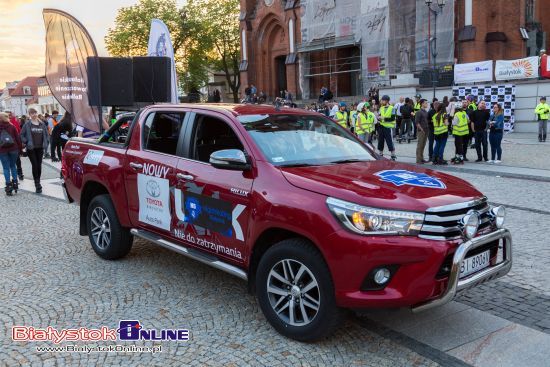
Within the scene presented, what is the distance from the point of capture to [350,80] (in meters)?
40.0

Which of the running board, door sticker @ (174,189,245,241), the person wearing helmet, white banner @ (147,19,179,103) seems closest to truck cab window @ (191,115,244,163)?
door sticker @ (174,189,245,241)

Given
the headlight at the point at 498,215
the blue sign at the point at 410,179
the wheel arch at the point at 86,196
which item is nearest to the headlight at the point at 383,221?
the blue sign at the point at 410,179

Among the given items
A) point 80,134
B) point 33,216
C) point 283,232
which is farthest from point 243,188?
point 80,134

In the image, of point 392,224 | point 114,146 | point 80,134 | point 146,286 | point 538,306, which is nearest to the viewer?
point 392,224

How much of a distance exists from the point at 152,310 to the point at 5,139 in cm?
831

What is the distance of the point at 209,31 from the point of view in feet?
180

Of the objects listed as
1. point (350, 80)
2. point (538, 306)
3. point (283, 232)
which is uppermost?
point (350, 80)

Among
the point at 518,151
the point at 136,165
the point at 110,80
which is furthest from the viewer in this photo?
the point at 518,151

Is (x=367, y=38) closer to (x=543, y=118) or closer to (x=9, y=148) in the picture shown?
(x=543, y=118)

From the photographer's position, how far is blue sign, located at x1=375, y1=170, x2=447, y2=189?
13.0 ft

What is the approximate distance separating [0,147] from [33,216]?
2.91 metres

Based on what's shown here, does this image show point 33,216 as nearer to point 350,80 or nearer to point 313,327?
point 313,327

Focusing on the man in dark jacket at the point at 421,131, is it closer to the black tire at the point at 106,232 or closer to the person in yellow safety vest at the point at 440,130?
the person in yellow safety vest at the point at 440,130

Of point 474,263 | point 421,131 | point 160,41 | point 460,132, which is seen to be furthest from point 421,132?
point 474,263
